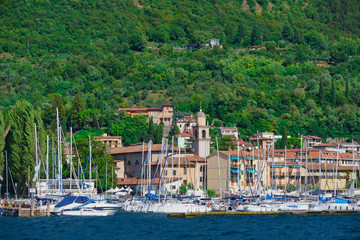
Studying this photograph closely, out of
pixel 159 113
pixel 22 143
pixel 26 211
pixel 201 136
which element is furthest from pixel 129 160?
pixel 159 113

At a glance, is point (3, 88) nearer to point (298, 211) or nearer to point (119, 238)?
point (298, 211)

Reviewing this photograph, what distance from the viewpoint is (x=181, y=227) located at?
64.4 meters

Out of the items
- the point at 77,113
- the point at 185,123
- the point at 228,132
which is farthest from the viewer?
the point at 185,123

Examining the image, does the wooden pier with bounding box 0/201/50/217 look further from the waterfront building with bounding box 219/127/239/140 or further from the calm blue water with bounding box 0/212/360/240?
the waterfront building with bounding box 219/127/239/140

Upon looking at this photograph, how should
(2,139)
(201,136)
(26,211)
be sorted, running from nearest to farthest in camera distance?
(26,211), (2,139), (201,136)

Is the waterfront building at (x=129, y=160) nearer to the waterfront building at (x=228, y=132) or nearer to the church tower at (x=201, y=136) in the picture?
the church tower at (x=201, y=136)

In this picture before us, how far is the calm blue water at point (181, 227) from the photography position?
58406 mm

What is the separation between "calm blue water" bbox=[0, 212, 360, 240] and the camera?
5841cm

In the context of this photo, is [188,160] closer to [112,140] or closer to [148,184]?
[148,184]

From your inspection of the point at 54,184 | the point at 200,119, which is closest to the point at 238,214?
the point at 54,184

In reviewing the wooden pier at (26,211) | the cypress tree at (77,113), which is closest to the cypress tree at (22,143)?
the wooden pier at (26,211)

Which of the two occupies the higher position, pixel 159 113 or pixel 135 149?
pixel 159 113

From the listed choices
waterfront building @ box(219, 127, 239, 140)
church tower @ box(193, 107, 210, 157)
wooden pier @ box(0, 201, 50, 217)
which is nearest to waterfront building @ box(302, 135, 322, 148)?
waterfront building @ box(219, 127, 239, 140)

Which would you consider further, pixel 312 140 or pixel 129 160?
pixel 312 140
